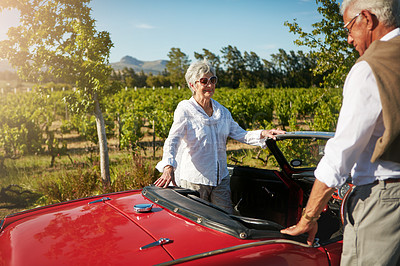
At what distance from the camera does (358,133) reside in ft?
5.12

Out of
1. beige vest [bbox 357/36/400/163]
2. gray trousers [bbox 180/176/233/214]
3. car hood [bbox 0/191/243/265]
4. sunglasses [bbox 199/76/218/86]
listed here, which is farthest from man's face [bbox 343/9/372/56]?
gray trousers [bbox 180/176/233/214]

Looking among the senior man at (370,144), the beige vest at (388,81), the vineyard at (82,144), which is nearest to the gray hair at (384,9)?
the senior man at (370,144)

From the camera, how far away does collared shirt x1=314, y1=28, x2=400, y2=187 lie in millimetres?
1540

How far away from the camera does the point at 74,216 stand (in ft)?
7.49

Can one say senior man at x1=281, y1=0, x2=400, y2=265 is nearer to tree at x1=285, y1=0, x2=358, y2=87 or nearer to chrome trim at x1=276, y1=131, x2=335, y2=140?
chrome trim at x1=276, y1=131, x2=335, y2=140

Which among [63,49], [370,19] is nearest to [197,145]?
[370,19]

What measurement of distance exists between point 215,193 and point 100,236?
1375mm

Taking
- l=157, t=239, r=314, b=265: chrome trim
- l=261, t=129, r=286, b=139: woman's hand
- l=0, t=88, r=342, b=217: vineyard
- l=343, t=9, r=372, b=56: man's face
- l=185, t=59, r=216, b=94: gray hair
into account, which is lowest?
l=0, t=88, r=342, b=217: vineyard

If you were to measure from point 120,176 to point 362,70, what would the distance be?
5238 millimetres

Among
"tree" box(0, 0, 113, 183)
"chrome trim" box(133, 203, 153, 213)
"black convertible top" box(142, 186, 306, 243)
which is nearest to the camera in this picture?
"black convertible top" box(142, 186, 306, 243)

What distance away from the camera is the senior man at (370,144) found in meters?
1.52

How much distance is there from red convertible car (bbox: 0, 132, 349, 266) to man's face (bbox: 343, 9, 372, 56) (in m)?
1.08

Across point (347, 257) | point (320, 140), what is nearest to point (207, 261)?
point (347, 257)

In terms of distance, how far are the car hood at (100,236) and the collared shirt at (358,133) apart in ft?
2.16
